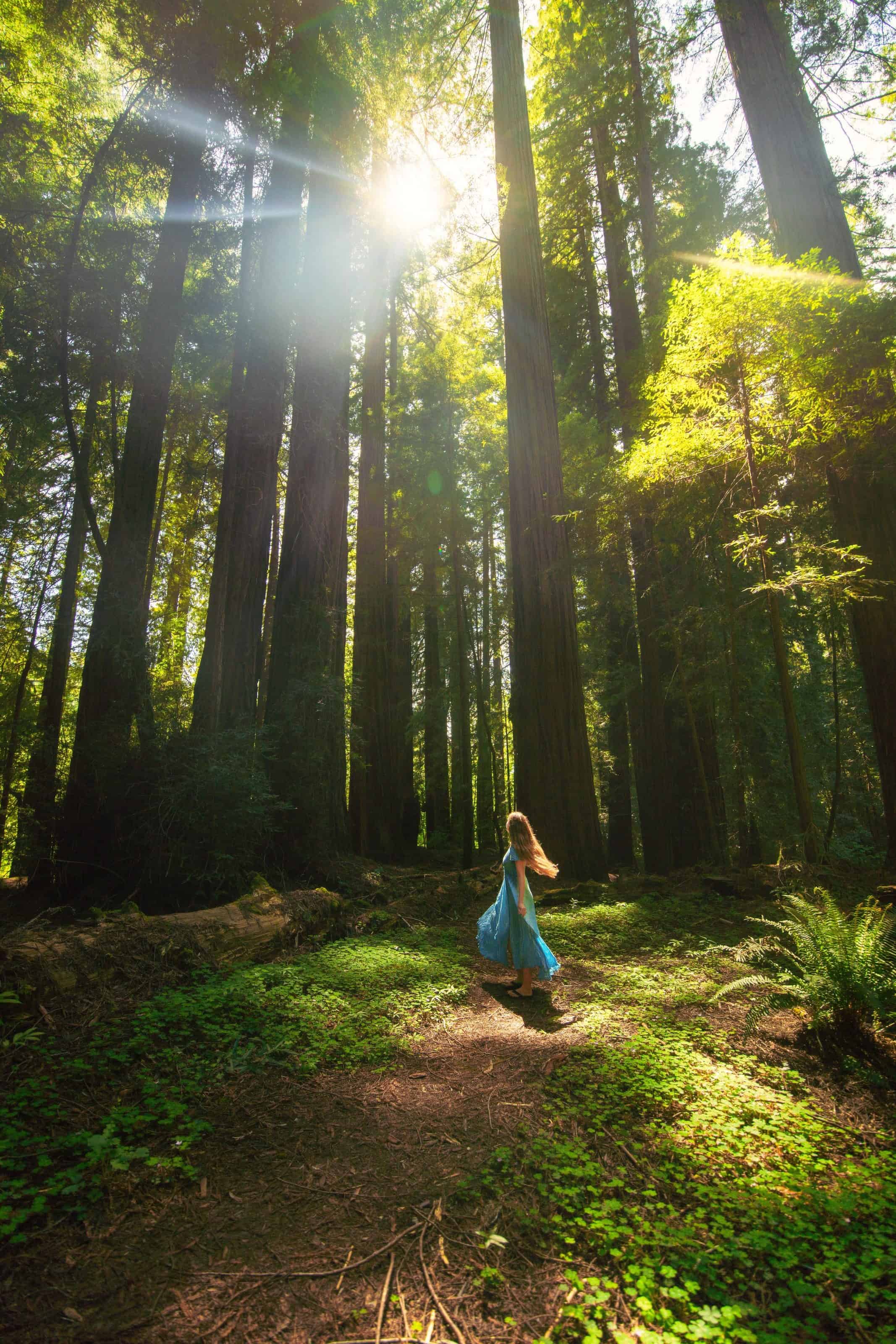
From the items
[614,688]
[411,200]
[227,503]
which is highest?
[411,200]

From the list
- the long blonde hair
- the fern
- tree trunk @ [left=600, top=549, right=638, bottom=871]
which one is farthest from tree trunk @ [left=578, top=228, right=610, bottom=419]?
the fern

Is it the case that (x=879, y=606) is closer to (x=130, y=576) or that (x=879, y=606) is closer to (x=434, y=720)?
(x=130, y=576)

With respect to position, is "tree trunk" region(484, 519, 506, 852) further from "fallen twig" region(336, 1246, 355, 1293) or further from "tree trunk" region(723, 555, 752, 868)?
"fallen twig" region(336, 1246, 355, 1293)

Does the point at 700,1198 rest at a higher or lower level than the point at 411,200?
lower

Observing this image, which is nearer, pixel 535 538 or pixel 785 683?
pixel 785 683

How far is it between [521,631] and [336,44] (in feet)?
30.6

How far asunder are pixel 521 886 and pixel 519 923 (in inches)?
11.0

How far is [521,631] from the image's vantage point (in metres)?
8.56

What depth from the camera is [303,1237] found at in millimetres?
2076

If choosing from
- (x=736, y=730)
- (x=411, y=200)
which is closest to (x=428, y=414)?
(x=411, y=200)

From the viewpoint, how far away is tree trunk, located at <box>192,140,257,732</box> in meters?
8.34

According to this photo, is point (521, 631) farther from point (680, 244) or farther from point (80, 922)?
point (680, 244)

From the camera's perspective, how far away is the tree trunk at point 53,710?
7176mm

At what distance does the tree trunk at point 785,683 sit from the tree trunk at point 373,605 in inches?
317
